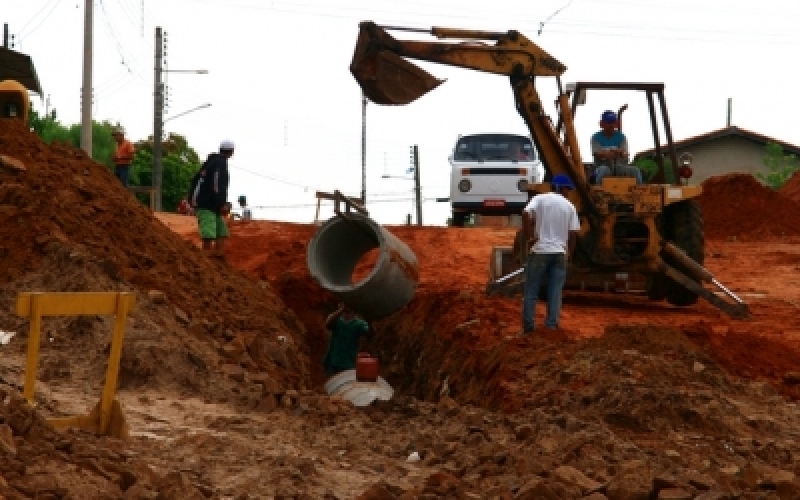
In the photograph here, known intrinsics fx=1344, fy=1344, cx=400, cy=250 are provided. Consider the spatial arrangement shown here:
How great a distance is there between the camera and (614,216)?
15.0 m

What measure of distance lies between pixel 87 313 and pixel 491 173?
21.1 m

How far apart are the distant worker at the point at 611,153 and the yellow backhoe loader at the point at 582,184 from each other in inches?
5.6

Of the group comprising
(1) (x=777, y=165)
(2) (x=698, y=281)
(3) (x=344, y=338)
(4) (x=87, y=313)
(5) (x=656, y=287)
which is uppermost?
(1) (x=777, y=165)

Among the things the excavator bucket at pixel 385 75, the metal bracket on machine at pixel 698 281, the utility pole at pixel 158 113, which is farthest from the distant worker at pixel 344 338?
the utility pole at pixel 158 113

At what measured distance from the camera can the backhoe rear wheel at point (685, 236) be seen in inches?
623

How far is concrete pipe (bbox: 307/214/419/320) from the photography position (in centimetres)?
1377

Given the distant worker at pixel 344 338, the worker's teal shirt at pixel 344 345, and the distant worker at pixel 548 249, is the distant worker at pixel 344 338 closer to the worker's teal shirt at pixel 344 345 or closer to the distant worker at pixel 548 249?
the worker's teal shirt at pixel 344 345

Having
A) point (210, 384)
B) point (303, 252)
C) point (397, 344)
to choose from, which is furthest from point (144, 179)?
point (210, 384)

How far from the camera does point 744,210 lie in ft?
104

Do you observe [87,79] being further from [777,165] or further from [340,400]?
[777,165]

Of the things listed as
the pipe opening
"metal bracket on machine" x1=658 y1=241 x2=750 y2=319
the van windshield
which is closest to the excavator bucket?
the pipe opening

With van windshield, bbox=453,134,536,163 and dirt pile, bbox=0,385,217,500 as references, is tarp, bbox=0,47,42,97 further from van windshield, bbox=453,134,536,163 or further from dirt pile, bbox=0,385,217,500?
dirt pile, bbox=0,385,217,500

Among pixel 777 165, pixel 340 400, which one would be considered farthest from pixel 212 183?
pixel 777 165

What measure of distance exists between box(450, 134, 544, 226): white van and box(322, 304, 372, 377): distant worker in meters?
13.4
